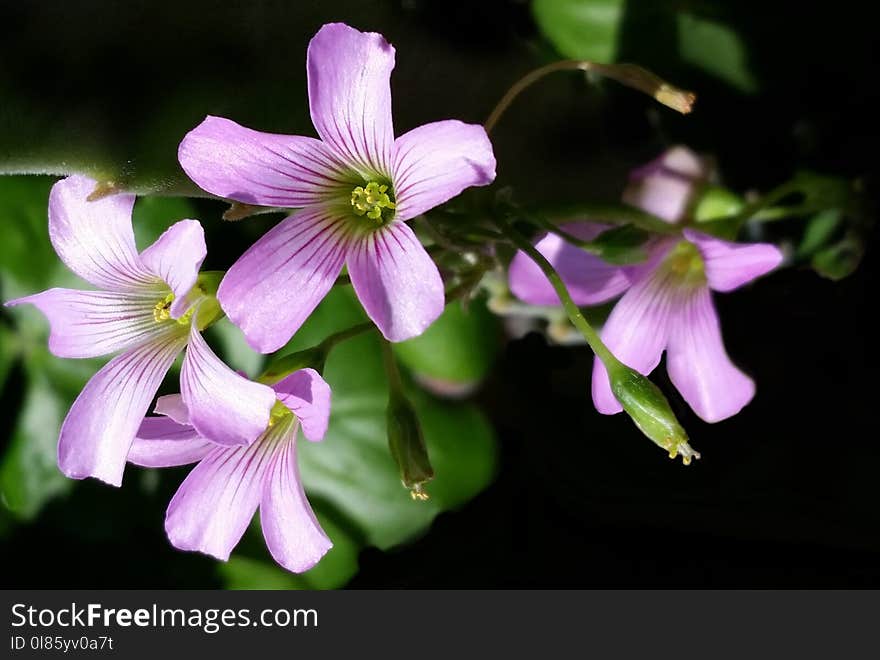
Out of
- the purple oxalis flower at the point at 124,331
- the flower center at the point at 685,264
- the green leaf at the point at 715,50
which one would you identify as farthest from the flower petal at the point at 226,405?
the green leaf at the point at 715,50

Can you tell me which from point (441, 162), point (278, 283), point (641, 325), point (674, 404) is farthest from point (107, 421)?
point (674, 404)

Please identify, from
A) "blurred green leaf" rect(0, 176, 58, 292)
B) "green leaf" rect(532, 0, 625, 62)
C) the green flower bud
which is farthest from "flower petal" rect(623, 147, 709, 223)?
"blurred green leaf" rect(0, 176, 58, 292)

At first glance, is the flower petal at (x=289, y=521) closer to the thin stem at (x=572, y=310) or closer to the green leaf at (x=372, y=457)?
the thin stem at (x=572, y=310)

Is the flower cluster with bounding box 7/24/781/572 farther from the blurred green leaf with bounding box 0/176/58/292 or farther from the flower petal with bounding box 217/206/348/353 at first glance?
the blurred green leaf with bounding box 0/176/58/292

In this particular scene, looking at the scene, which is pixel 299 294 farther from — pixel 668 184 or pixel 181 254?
pixel 668 184
